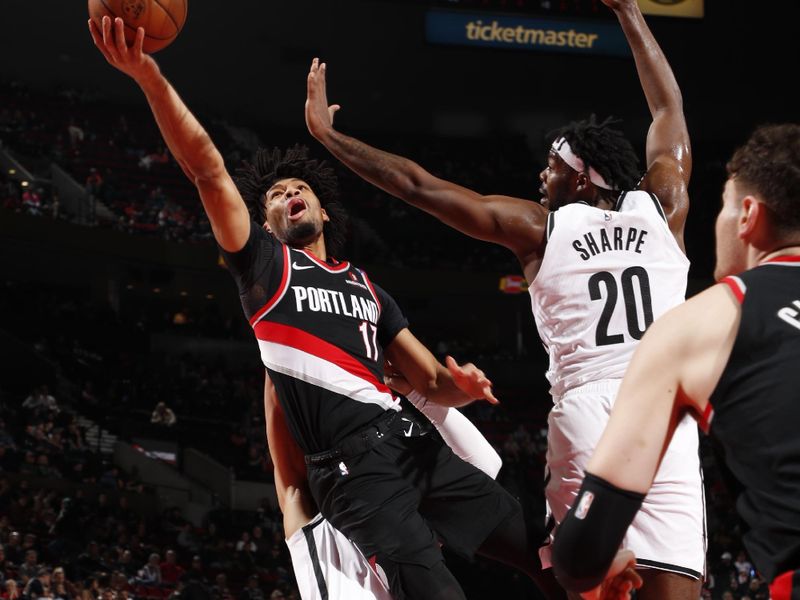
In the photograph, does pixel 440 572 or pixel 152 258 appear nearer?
pixel 440 572

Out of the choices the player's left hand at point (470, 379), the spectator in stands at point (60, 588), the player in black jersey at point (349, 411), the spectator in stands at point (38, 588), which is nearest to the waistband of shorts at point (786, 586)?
the player in black jersey at point (349, 411)

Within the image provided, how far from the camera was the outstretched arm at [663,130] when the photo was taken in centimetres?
398

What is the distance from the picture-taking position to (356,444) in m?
3.84

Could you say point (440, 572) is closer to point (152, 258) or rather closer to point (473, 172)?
point (152, 258)

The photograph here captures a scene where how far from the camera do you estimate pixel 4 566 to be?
11.4 m

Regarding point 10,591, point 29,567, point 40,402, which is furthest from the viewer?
point 40,402

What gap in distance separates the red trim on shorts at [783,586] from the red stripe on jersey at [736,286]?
0.57m

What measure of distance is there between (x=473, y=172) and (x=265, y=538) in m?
15.0

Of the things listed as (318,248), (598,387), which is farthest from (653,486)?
(318,248)

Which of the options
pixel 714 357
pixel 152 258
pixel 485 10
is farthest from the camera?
pixel 152 258

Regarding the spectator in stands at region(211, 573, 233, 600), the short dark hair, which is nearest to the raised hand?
the short dark hair

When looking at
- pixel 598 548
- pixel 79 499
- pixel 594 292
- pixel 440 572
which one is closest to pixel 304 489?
pixel 440 572

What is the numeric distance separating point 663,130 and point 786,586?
2761mm

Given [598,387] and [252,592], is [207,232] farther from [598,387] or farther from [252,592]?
[598,387]
